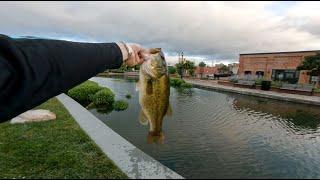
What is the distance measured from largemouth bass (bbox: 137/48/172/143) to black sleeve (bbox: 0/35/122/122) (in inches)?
52.4

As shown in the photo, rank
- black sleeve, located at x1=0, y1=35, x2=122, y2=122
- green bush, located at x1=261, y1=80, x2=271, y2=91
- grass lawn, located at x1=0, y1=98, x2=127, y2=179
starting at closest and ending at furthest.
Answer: black sleeve, located at x1=0, y1=35, x2=122, y2=122 → grass lawn, located at x1=0, y1=98, x2=127, y2=179 → green bush, located at x1=261, y1=80, x2=271, y2=91

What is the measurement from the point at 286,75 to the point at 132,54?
141 ft

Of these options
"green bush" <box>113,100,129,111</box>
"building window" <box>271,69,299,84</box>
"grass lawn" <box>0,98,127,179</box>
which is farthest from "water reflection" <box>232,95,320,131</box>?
"building window" <box>271,69,299,84</box>

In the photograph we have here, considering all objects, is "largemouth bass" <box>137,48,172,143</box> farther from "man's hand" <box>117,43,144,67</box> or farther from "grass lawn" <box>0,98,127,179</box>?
"grass lawn" <box>0,98,127,179</box>

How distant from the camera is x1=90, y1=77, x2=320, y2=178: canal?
299 inches

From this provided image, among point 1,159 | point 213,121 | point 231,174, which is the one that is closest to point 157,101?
point 1,159

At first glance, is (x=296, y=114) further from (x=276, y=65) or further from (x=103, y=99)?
(x=276, y=65)

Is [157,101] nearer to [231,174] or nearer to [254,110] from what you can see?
[231,174]

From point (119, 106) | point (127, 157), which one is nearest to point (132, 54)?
point (127, 157)

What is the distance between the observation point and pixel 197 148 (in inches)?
361

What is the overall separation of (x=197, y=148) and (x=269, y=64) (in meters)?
37.7

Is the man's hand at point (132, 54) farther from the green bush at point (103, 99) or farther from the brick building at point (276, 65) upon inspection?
the brick building at point (276, 65)

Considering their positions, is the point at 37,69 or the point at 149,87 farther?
the point at 149,87

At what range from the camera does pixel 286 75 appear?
40969 millimetres
